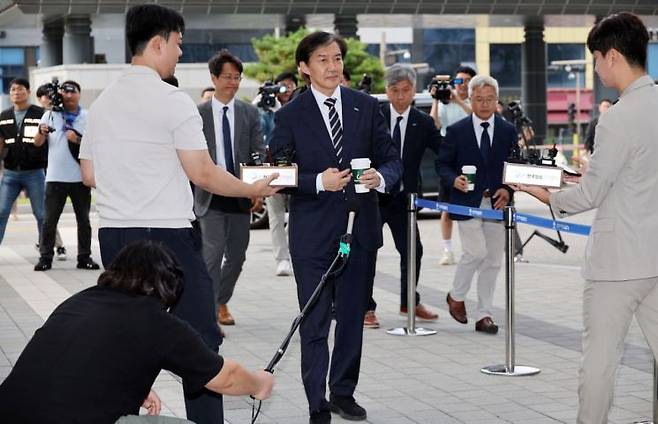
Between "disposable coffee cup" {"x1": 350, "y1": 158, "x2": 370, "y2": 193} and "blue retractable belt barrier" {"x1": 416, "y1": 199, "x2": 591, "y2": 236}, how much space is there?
5.08 ft

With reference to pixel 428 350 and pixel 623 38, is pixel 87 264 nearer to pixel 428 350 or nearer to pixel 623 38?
pixel 428 350

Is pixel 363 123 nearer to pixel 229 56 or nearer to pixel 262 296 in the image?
pixel 229 56

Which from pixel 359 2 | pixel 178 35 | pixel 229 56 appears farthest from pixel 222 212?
pixel 359 2

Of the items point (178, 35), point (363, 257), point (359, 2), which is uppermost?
point (359, 2)

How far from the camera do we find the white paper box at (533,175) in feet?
21.2

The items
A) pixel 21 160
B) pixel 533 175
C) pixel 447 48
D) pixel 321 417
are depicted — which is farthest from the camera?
pixel 447 48

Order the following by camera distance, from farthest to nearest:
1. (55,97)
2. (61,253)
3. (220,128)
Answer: (61,253), (55,97), (220,128)

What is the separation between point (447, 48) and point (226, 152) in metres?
75.1

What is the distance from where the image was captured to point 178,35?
6.03 metres

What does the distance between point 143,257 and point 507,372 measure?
4.46m

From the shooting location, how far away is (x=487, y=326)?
1041 centimetres

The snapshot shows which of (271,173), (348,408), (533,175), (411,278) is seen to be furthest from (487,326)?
(271,173)

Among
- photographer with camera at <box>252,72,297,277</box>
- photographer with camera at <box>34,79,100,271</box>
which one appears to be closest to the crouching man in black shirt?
photographer with camera at <box>252,72,297,277</box>

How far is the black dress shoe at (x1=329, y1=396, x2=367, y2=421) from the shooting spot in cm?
741
